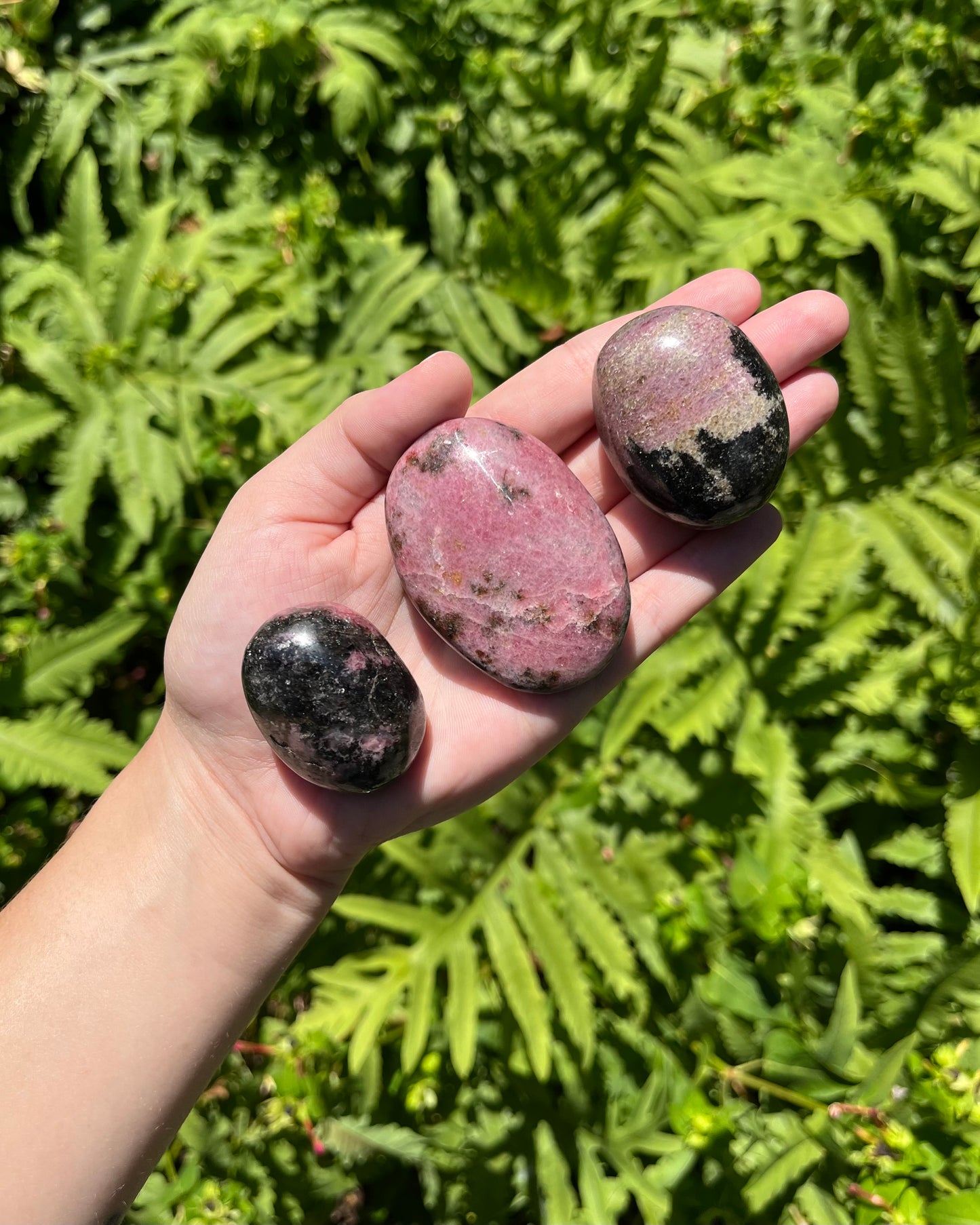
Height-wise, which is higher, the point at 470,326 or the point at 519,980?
the point at 470,326

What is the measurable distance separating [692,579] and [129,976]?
1892 millimetres

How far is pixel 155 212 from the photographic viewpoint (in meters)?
3.25

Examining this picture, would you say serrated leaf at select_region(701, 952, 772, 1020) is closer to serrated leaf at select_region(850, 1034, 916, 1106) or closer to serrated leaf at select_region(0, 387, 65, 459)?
serrated leaf at select_region(850, 1034, 916, 1106)

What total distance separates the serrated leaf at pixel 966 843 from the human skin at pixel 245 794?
103 centimetres

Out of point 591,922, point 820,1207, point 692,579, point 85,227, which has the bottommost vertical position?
point 820,1207

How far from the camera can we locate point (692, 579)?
2.49 metres

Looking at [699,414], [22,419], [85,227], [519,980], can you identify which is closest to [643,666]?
[699,414]

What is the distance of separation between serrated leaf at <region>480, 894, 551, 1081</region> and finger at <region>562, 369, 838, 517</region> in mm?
1384

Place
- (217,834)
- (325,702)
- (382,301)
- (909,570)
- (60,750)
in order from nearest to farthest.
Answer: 1. (325,702)
2. (217,834)
3. (909,570)
4. (60,750)
5. (382,301)

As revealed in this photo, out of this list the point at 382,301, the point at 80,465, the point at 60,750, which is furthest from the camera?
the point at 382,301

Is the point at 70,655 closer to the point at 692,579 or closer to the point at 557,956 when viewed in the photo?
the point at 557,956

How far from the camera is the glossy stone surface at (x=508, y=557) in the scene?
2252 millimetres

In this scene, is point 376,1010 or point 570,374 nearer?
point 570,374

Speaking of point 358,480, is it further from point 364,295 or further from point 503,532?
point 364,295
